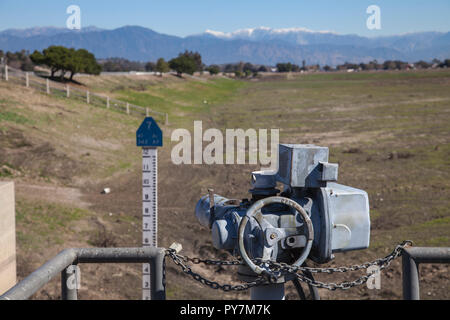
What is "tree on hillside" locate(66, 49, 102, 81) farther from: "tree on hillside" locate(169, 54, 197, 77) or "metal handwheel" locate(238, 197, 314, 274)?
"metal handwheel" locate(238, 197, 314, 274)

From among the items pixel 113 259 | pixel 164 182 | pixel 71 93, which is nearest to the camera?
pixel 113 259

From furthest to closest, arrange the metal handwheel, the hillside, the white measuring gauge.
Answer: the hillside, the white measuring gauge, the metal handwheel

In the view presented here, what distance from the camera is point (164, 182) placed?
51.3ft

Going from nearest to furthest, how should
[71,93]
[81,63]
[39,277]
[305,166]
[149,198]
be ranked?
[39,277]
[305,166]
[149,198]
[71,93]
[81,63]

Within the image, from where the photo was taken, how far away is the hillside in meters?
8.80

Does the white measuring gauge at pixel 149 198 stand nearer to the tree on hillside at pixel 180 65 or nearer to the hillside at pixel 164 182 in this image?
the hillside at pixel 164 182

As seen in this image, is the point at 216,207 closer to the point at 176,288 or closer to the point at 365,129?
the point at 176,288

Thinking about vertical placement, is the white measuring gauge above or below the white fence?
below

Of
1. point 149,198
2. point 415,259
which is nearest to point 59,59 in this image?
point 149,198

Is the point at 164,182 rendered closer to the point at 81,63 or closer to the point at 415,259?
the point at 415,259

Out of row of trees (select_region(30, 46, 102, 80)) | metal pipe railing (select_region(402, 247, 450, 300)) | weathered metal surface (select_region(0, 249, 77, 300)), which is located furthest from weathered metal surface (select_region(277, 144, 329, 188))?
row of trees (select_region(30, 46, 102, 80))

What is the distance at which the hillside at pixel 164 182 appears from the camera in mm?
8797
